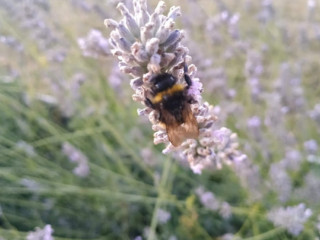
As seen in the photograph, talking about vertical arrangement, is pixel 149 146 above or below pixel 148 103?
above

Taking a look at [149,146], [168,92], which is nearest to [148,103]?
[168,92]

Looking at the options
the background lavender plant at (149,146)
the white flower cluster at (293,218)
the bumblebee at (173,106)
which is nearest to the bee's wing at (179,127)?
the bumblebee at (173,106)

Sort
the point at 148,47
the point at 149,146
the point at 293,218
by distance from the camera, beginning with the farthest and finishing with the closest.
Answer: the point at 149,146 < the point at 293,218 < the point at 148,47

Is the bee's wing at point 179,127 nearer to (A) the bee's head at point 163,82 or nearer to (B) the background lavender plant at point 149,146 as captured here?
(A) the bee's head at point 163,82

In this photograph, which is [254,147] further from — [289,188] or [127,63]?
[127,63]

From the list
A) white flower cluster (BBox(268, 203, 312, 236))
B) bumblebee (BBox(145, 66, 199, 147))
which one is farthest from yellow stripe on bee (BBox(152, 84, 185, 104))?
white flower cluster (BBox(268, 203, 312, 236))

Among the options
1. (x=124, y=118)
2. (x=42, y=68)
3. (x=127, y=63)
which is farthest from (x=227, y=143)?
(x=42, y=68)

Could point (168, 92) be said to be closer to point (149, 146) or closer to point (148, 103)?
point (148, 103)

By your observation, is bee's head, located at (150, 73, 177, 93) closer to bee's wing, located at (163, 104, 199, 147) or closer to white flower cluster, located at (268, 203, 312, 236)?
bee's wing, located at (163, 104, 199, 147)
